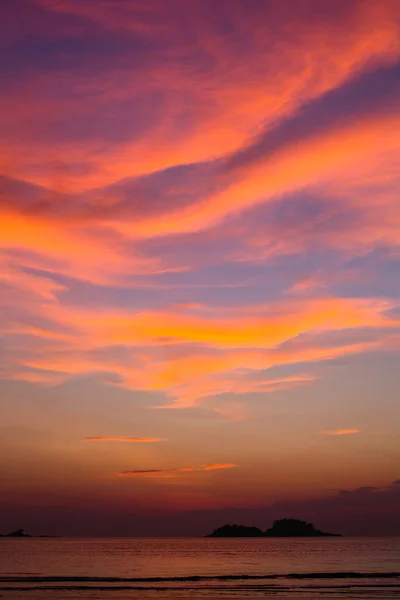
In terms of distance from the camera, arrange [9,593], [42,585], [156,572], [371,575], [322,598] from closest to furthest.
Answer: [322,598], [9,593], [42,585], [371,575], [156,572]

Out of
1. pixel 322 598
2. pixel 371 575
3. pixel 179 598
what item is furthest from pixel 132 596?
pixel 371 575

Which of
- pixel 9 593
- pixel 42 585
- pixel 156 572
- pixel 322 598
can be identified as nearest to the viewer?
pixel 322 598

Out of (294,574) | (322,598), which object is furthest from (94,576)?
(322,598)

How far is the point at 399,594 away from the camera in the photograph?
61781 millimetres

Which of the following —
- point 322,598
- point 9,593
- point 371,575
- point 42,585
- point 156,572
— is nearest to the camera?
point 322,598

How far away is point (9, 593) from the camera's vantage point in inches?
2461

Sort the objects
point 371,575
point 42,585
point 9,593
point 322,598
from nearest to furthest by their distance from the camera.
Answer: point 322,598 → point 9,593 → point 42,585 → point 371,575

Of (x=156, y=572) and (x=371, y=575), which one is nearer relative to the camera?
(x=371, y=575)

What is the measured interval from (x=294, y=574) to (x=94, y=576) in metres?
26.7

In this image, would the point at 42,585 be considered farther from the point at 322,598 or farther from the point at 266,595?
the point at 322,598

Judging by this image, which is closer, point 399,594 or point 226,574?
point 399,594

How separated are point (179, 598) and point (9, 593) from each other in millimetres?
16089

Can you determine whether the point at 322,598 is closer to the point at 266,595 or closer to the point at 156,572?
the point at 266,595

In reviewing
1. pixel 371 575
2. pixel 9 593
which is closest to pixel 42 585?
pixel 9 593
